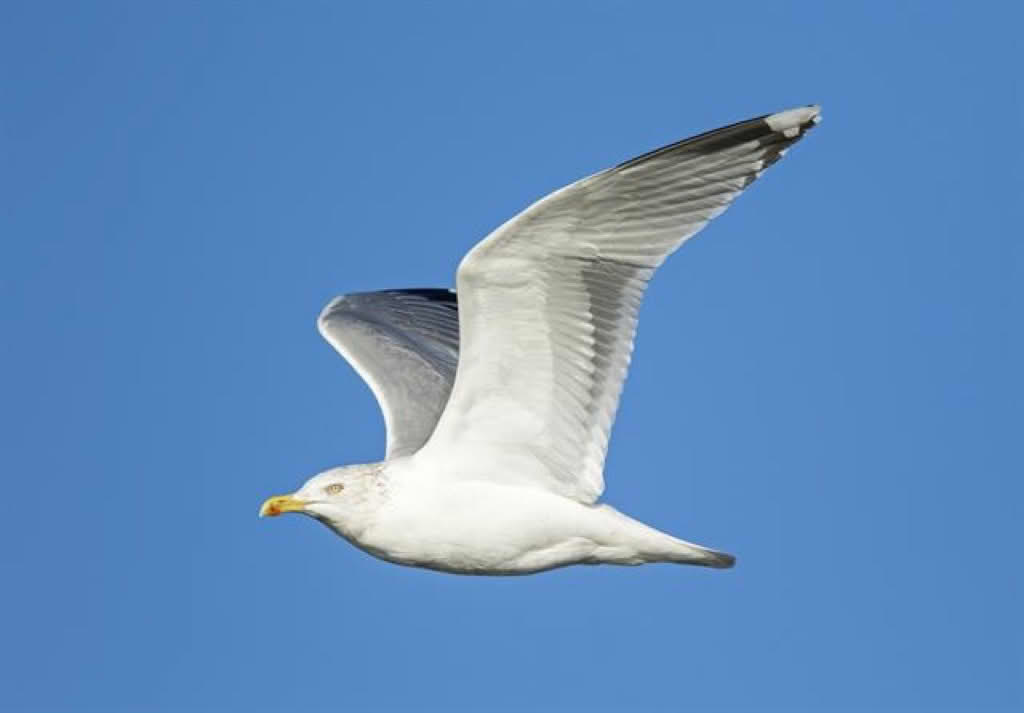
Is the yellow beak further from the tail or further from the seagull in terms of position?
the tail

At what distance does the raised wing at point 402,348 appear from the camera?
10109mm

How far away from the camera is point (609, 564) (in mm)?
9000

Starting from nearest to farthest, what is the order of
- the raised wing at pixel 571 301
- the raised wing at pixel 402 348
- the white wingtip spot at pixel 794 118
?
the white wingtip spot at pixel 794 118
the raised wing at pixel 571 301
the raised wing at pixel 402 348

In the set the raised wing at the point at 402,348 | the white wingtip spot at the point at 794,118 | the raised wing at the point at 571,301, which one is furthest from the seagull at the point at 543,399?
the raised wing at the point at 402,348

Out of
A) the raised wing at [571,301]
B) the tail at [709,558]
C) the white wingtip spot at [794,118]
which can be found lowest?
the tail at [709,558]

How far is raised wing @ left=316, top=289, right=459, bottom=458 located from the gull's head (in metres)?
0.74

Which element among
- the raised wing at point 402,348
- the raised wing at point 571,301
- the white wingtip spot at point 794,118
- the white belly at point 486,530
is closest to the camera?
the white wingtip spot at point 794,118

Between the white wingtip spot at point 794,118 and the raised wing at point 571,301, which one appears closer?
the white wingtip spot at point 794,118

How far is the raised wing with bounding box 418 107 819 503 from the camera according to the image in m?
8.07

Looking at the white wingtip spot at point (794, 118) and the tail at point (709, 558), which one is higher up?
the white wingtip spot at point (794, 118)

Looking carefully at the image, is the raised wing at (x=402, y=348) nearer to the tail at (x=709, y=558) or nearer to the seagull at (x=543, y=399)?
the seagull at (x=543, y=399)

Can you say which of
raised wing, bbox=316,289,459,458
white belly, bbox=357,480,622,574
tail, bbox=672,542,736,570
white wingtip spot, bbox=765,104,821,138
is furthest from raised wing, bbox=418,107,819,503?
raised wing, bbox=316,289,459,458

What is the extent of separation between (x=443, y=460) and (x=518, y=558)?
58cm

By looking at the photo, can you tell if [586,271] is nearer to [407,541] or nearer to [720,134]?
[720,134]
